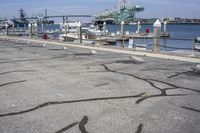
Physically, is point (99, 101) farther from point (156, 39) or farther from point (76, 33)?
point (76, 33)

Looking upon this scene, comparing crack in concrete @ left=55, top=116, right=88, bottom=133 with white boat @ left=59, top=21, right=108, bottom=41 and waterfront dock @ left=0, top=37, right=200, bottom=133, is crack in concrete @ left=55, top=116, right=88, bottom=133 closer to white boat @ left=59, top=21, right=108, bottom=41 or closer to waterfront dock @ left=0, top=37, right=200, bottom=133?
waterfront dock @ left=0, top=37, right=200, bottom=133

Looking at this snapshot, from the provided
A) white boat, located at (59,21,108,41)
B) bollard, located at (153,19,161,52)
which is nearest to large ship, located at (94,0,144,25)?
white boat, located at (59,21,108,41)

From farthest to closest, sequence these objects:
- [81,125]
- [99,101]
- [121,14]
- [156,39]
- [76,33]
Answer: [121,14], [76,33], [156,39], [99,101], [81,125]

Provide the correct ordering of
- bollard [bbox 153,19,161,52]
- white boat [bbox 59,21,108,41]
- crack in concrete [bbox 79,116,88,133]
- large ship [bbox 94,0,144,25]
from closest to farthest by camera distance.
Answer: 1. crack in concrete [bbox 79,116,88,133]
2. bollard [bbox 153,19,161,52]
3. white boat [bbox 59,21,108,41]
4. large ship [bbox 94,0,144,25]

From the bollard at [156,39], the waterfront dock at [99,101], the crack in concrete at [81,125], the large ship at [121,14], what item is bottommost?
the crack in concrete at [81,125]

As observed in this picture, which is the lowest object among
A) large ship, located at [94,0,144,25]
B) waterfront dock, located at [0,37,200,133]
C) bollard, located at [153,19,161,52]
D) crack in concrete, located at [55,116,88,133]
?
crack in concrete, located at [55,116,88,133]

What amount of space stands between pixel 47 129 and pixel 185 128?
2532 millimetres

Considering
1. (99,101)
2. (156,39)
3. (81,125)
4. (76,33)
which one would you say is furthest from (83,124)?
(76,33)

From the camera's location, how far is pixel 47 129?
4.59 m

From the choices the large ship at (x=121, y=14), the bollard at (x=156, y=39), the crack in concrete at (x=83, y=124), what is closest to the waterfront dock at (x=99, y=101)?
the crack in concrete at (x=83, y=124)

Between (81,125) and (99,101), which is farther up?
(99,101)

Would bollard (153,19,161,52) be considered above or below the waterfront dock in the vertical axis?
above

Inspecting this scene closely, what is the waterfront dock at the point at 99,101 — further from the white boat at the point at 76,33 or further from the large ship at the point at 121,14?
the large ship at the point at 121,14

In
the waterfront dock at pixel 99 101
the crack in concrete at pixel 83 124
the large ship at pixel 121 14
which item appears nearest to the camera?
the crack in concrete at pixel 83 124
